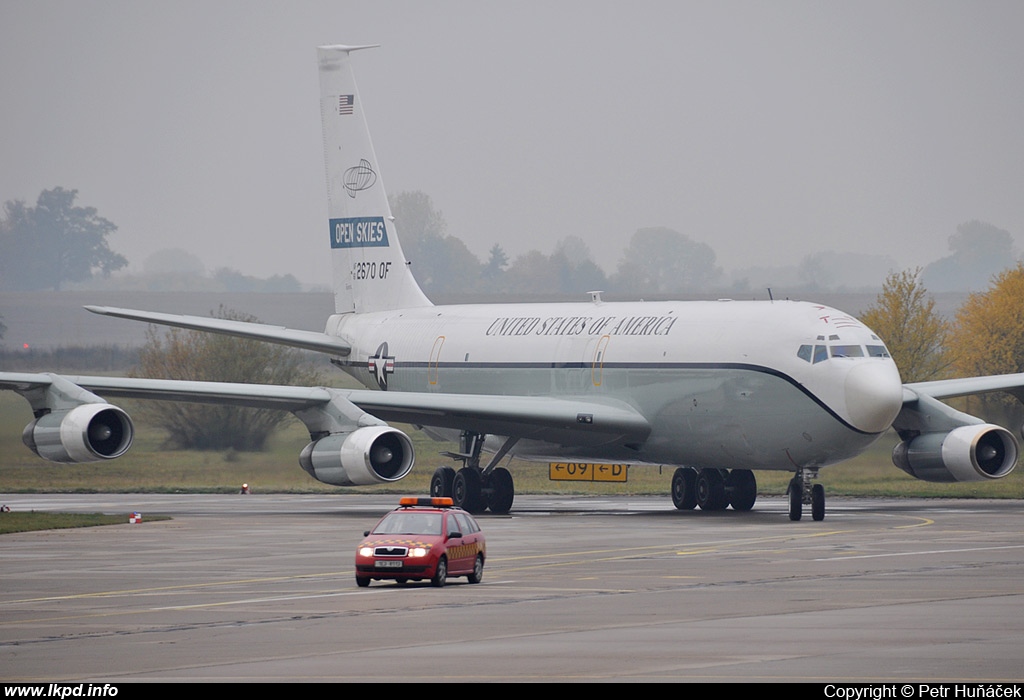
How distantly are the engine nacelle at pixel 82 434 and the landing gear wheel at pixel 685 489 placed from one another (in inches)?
545

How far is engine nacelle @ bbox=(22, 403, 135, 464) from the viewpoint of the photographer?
127ft

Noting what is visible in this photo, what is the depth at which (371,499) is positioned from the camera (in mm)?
51594

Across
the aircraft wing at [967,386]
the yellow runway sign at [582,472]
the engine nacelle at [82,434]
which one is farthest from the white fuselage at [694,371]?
the engine nacelle at [82,434]

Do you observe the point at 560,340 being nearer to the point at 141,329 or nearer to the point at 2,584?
the point at 2,584

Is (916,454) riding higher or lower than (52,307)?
lower

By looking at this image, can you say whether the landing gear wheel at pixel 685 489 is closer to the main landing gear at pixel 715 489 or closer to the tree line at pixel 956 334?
the main landing gear at pixel 715 489

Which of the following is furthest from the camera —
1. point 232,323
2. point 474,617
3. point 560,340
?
point 232,323

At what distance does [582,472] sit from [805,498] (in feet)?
29.6

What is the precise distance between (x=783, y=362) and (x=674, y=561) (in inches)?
414

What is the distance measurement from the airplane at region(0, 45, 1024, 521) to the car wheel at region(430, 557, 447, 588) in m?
14.3

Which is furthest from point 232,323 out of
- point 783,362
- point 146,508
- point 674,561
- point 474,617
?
point 474,617

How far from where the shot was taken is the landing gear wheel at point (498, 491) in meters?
42.3

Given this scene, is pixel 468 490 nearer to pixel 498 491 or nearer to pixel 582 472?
pixel 498 491

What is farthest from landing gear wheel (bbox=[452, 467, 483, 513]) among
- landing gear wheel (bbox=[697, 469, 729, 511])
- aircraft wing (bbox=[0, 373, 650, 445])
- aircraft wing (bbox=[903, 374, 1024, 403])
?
aircraft wing (bbox=[903, 374, 1024, 403])
